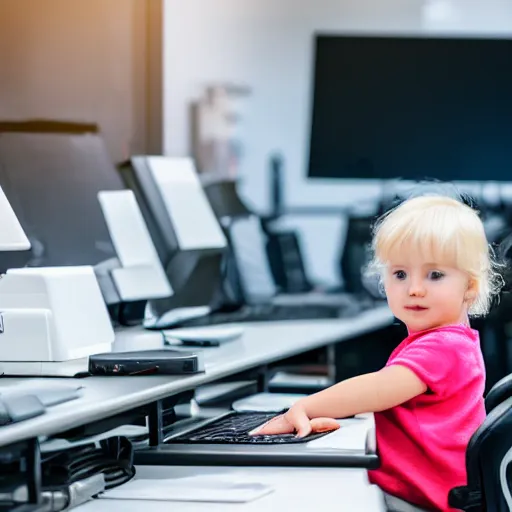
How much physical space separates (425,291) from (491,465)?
32 centimetres

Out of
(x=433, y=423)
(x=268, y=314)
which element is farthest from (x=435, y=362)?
(x=268, y=314)

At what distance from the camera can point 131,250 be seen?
2.90 m

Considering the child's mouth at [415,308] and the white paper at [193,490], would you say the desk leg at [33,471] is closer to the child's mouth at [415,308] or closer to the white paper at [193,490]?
the white paper at [193,490]

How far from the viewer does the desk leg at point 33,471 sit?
1.58m

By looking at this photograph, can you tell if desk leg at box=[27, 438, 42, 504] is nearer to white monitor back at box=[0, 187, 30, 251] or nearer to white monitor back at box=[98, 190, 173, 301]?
white monitor back at box=[0, 187, 30, 251]

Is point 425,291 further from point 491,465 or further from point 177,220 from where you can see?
point 177,220

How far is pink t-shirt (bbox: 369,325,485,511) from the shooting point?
6.06 feet

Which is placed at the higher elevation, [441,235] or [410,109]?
[410,109]

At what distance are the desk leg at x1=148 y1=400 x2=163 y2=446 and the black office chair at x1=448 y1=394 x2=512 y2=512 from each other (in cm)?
53

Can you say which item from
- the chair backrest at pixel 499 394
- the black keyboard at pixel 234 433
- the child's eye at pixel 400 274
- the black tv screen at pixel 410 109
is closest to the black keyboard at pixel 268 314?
the black keyboard at pixel 234 433

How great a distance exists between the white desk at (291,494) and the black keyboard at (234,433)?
6 cm

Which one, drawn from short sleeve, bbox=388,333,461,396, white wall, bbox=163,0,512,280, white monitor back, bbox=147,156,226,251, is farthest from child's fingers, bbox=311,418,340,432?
white wall, bbox=163,0,512,280

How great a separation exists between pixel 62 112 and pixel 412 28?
9.06 feet

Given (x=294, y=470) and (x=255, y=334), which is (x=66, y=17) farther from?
(x=294, y=470)
